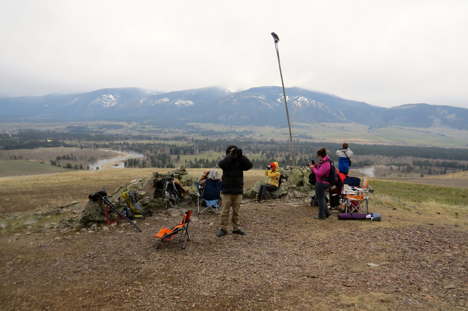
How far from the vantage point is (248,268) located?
5848 millimetres

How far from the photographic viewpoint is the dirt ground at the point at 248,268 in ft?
15.3

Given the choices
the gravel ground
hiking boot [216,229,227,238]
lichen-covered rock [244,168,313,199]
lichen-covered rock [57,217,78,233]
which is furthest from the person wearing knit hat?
lichen-covered rock [57,217,78,233]

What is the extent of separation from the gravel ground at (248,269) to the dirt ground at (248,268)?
0.07 ft

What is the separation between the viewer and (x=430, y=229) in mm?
8242

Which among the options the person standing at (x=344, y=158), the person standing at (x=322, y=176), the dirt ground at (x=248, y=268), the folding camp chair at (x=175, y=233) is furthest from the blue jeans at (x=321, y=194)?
the folding camp chair at (x=175, y=233)

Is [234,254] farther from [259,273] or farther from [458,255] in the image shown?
[458,255]

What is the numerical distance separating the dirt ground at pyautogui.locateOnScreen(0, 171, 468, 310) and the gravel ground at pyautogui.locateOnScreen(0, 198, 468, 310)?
2 cm

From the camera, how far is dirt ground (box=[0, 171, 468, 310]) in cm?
467

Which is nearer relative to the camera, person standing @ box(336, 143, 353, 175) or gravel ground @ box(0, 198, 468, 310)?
gravel ground @ box(0, 198, 468, 310)

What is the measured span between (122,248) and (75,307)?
258cm

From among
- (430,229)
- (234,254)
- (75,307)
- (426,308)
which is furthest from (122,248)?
(430,229)

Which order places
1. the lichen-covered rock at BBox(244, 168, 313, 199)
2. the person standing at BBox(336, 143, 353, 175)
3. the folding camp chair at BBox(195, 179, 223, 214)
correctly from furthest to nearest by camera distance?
the lichen-covered rock at BBox(244, 168, 313, 199) < the person standing at BBox(336, 143, 353, 175) < the folding camp chair at BBox(195, 179, 223, 214)

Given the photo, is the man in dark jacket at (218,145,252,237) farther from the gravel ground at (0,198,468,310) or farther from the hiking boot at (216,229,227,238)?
the gravel ground at (0,198,468,310)

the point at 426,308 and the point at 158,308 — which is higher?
the point at 426,308
